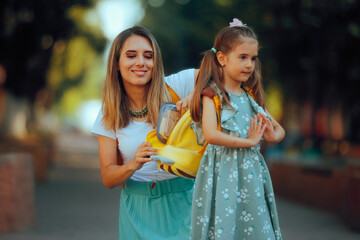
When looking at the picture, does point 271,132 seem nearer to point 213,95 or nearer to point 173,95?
point 213,95

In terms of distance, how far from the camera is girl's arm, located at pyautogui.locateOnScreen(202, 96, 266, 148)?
8.99 feet

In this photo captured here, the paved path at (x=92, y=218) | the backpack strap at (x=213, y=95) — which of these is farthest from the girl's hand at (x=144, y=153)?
the paved path at (x=92, y=218)

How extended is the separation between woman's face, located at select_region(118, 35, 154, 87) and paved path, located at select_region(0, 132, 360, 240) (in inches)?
218

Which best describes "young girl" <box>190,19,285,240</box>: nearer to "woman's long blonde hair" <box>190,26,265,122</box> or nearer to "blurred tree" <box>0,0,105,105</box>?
"woman's long blonde hair" <box>190,26,265,122</box>

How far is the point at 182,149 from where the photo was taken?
9.67ft

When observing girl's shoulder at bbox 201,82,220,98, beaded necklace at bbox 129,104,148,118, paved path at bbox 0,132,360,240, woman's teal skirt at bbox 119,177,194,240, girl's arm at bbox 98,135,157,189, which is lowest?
paved path at bbox 0,132,360,240

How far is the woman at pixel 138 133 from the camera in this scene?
335 cm

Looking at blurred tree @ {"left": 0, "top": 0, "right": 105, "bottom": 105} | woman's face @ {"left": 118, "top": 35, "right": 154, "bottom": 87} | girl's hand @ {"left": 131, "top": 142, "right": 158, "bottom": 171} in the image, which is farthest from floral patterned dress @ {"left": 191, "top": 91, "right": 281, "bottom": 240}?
blurred tree @ {"left": 0, "top": 0, "right": 105, "bottom": 105}

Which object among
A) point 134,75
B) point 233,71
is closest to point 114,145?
point 134,75

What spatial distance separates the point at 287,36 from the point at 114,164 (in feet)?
51.7

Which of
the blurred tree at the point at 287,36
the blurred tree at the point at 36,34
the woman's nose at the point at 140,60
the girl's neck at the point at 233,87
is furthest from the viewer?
the blurred tree at the point at 36,34

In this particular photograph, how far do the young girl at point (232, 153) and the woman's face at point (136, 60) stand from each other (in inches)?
18.6

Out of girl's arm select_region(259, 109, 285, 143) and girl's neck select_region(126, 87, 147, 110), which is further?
girl's neck select_region(126, 87, 147, 110)

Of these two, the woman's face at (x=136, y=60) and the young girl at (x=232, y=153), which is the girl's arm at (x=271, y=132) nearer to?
the young girl at (x=232, y=153)
